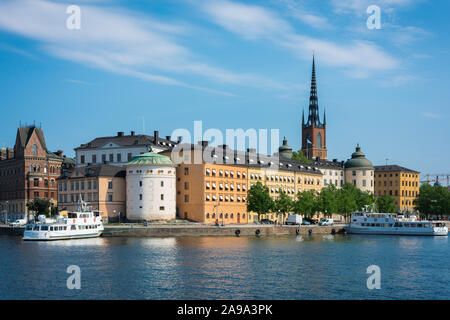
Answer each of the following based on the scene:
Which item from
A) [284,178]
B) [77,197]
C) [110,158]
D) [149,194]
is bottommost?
[77,197]

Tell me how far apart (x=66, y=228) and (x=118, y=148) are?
4783 cm

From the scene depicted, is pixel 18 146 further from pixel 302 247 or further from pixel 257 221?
pixel 302 247

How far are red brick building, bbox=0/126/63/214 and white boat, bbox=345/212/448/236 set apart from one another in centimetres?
7861

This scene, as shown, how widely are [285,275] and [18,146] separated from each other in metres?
121

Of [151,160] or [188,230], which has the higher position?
[151,160]

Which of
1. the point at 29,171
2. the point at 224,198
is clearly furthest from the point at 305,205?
the point at 29,171

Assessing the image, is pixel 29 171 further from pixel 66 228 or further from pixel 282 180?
pixel 282 180

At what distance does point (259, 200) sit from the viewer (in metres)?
129

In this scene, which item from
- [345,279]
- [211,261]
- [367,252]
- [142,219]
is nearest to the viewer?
[345,279]

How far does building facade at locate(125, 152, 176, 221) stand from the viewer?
4614 inches

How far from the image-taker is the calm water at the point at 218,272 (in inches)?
1778

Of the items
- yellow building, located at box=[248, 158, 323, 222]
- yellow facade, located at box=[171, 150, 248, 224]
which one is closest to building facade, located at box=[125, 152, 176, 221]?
yellow facade, located at box=[171, 150, 248, 224]

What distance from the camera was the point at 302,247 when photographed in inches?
3282
